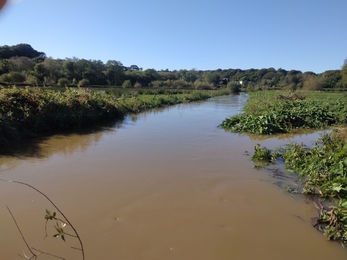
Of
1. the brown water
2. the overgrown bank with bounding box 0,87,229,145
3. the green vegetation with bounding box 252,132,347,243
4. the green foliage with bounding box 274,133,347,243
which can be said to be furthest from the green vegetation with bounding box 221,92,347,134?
the overgrown bank with bounding box 0,87,229,145

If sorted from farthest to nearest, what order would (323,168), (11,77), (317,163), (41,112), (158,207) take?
(11,77) → (41,112) → (317,163) → (323,168) → (158,207)

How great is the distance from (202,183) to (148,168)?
145 cm

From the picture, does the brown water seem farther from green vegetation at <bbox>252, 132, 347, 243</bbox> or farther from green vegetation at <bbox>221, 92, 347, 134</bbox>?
green vegetation at <bbox>221, 92, 347, 134</bbox>

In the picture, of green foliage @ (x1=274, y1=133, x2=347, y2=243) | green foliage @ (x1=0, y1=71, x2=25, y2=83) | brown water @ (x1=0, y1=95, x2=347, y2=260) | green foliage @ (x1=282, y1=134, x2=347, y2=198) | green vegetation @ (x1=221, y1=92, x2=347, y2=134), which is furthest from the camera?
green foliage @ (x1=0, y1=71, x2=25, y2=83)

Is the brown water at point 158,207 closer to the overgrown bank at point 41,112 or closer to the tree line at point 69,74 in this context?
the overgrown bank at point 41,112

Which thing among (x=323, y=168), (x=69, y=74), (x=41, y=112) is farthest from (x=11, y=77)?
(x=323, y=168)

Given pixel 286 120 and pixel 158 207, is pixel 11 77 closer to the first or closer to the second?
pixel 286 120

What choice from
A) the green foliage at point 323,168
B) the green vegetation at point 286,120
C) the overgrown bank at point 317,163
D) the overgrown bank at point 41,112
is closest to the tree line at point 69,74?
the overgrown bank at point 41,112

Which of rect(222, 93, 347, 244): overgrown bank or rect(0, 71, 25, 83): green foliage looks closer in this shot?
rect(222, 93, 347, 244): overgrown bank

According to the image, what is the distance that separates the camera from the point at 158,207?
3.97 meters

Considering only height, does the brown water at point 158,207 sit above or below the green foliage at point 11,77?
below

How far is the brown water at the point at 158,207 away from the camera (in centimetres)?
299

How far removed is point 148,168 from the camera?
5.80 metres

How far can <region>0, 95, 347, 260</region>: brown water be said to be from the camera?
2.99 meters
